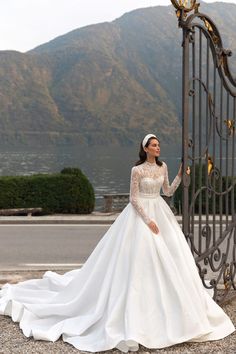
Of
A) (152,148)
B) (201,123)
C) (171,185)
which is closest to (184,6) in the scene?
(201,123)

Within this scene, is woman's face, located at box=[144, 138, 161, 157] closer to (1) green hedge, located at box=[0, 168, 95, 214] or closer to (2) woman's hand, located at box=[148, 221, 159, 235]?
(2) woman's hand, located at box=[148, 221, 159, 235]

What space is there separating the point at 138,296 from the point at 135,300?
0.05m

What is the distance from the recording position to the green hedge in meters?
15.2

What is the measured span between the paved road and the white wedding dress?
3.31m

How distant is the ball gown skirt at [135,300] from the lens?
438 centimetres

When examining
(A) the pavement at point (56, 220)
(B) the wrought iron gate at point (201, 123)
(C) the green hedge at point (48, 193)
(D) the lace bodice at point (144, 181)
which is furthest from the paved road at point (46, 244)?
(D) the lace bodice at point (144, 181)

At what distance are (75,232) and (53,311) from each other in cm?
717

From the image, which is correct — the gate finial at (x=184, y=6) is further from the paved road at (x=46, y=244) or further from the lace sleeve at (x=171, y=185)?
the paved road at (x=46, y=244)

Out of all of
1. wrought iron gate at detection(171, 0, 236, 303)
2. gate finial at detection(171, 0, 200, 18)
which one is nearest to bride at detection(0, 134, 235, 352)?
wrought iron gate at detection(171, 0, 236, 303)

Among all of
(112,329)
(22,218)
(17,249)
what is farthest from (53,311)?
(22,218)

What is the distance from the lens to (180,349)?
14.4ft

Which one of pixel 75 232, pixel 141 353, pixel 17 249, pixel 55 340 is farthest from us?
pixel 75 232

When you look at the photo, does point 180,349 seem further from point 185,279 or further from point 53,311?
point 53,311

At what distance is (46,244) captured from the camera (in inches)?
413
